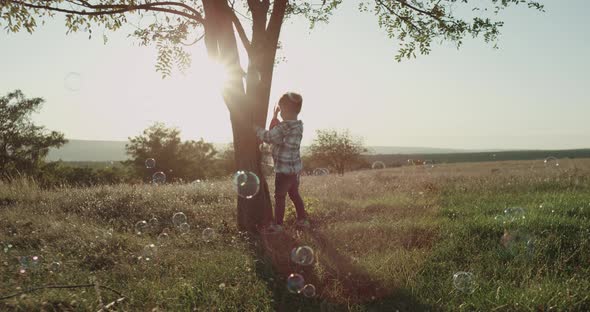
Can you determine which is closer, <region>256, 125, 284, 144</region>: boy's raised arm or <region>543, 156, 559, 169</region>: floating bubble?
<region>256, 125, 284, 144</region>: boy's raised arm

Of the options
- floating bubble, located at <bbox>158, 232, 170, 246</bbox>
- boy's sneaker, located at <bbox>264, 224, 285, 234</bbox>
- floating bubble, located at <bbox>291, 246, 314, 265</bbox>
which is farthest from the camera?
boy's sneaker, located at <bbox>264, 224, 285, 234</bbox>

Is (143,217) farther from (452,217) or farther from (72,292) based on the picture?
(452,217)

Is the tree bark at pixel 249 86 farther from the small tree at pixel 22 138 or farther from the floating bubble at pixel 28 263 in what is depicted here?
the small tree at pixel 22 138

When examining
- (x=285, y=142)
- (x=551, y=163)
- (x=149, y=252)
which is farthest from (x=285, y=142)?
(x=551, y=163)

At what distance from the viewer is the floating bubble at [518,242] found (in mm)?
6117

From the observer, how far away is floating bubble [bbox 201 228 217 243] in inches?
301

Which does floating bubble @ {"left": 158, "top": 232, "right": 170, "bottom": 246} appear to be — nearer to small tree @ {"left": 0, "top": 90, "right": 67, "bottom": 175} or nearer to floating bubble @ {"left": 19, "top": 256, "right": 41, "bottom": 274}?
floating bubble @ {"left": 19, "top": 256, "right": 41, "bottom": 274}

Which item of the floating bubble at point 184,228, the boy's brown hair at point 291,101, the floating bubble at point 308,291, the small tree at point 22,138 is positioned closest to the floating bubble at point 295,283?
the floating bubble at point 308,291

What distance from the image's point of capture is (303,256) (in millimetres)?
6086

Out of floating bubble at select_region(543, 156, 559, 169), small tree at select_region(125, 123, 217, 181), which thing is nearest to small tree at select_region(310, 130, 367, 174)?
small tree at select_region(125, 123, 217, 181)

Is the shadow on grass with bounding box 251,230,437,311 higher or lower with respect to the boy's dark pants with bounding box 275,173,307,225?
lower

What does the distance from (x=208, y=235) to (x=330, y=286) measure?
3.03 metres

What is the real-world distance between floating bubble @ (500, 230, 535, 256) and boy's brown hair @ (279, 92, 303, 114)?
3.73 meters

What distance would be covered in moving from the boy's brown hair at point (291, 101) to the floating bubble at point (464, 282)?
12.3 ft
